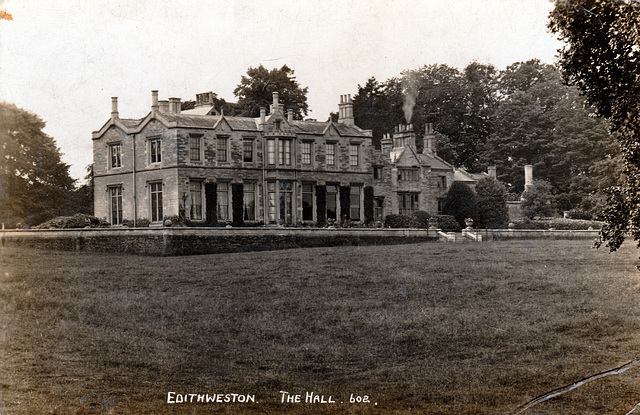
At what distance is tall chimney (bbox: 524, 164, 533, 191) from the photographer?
19.1 meters

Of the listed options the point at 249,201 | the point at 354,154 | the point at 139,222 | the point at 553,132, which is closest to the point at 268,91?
the point at 249,201

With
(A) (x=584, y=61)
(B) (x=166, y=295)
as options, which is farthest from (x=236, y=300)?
(A) (x=584, y=61)

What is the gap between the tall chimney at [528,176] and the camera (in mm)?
19089

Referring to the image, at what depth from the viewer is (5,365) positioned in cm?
999

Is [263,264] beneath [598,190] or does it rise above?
beneath

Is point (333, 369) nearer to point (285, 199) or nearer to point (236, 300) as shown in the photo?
point (236, 300)

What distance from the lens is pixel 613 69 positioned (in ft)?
37.5

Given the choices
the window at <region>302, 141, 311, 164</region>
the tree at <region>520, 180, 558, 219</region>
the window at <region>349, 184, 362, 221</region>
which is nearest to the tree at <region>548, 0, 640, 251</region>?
the tree at <region>520, 180, 558, 219</region>

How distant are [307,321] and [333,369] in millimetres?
2151

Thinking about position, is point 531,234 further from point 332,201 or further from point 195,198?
point 195,198

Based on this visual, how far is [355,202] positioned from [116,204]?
10.2 metres

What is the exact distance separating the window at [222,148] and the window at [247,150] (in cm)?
80

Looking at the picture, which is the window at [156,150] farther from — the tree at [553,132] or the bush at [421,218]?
the tree at [553,132]

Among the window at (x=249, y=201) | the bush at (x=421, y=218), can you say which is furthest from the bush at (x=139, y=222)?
the bush at (x=421, y=218)
